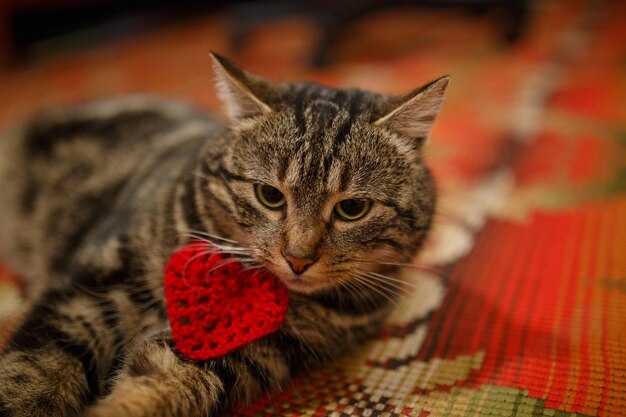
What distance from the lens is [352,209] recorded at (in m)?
0.83

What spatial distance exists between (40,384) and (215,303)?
0.27m

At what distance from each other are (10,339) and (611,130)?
5.79 feet

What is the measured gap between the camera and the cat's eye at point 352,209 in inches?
32.7

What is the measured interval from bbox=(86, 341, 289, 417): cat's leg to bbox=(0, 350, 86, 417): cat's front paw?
8 centimetres

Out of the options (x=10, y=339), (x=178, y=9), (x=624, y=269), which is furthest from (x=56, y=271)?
(x=178, y=9)

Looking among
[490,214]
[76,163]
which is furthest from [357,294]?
[76,163]

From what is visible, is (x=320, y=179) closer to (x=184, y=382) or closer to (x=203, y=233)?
(x=203, y=233)

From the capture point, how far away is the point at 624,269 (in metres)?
1.10

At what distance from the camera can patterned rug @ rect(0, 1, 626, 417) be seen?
2.71 ft

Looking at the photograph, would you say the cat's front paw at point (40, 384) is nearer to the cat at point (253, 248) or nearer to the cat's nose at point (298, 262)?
the cat at point (253, 248)

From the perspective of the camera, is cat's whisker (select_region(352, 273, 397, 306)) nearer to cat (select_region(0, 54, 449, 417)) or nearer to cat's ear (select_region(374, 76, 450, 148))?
cat (select_region(0, 54, 449, 417))

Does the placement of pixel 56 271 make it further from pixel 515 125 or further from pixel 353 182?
pixel 515 125

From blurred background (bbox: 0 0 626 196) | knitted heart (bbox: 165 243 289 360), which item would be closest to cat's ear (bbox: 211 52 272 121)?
knitted heart (bbox: 165 243 289 360)

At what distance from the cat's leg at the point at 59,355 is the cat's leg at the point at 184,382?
83mm
